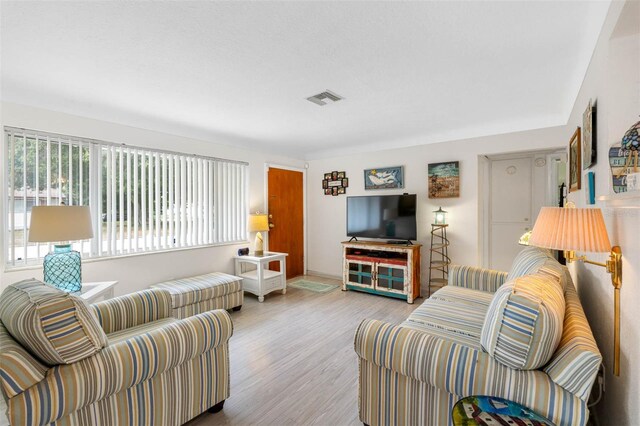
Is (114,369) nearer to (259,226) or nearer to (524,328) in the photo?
(524,328)

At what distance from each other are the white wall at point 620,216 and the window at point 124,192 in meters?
4.01

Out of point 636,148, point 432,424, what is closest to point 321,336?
point 432,424

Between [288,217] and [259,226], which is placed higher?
[288,217]

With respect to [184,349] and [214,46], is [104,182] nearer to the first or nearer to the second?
[214,46]

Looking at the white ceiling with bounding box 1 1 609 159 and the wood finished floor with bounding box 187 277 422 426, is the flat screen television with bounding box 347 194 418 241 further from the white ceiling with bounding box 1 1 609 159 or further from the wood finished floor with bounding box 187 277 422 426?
the white ceiling with bounding box 1 1 609 159

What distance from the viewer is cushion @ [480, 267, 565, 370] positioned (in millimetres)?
1143

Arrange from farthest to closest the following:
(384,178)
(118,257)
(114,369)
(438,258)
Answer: (384,178) → (438,258) → (118,257) → (114,369)

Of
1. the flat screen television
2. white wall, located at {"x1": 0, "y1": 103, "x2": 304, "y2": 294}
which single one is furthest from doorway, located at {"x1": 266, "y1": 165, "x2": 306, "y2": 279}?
the flat screen television

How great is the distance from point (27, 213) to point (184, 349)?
92.3 inches

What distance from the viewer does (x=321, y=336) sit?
2.91 meters

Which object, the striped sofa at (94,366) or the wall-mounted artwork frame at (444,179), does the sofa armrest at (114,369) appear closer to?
the striped sofa at (94,366)

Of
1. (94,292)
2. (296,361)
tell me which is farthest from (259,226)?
A: (296,361)

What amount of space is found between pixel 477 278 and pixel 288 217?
332cm

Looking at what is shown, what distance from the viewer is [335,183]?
5.27 meters
